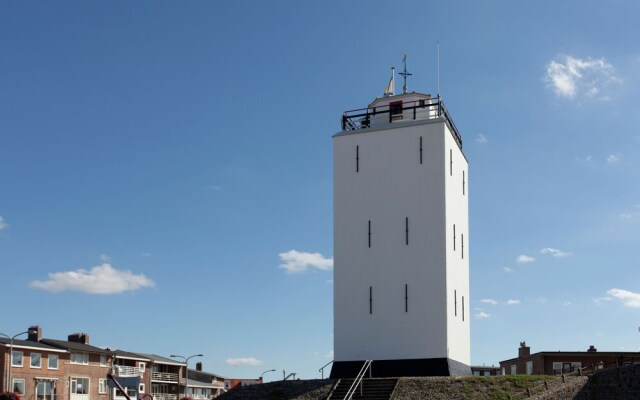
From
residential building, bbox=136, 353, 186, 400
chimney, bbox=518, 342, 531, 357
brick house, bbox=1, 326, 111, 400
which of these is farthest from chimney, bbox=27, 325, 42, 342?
chimney, bbox=518, 342, 531, 357

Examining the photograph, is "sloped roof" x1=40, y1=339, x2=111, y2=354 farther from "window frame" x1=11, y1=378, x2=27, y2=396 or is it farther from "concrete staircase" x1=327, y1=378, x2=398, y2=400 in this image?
"concrete staircase" x1=327, y1=378, x2=398, y2=400

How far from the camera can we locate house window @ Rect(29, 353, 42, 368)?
64.0 m

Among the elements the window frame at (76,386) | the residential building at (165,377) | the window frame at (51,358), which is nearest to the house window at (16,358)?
the window frame at (51,358)

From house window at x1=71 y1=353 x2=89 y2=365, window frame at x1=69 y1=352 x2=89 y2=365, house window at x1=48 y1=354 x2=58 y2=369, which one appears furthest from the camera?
house window at x1=71 y1=353 x2=89 y2=365

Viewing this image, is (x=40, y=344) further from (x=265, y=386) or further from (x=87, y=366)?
(x=265, y=386)

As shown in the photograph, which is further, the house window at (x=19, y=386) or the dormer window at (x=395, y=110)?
the house window at (x=19, y=386)

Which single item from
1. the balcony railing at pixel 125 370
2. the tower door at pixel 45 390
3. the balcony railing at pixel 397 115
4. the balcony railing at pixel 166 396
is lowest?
the balcony railing at pixel 166 396

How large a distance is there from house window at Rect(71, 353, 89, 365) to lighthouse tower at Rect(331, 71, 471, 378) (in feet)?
138

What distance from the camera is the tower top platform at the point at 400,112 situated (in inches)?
1416

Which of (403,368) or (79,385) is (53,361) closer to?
(79,385)

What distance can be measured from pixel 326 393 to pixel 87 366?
46.2 meters

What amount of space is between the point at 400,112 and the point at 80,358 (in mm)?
45571

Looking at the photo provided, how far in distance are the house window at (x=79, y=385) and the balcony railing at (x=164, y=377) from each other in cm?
1288

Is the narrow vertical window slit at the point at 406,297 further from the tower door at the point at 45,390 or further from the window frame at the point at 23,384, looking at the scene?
the tower door at the point at 45,390
